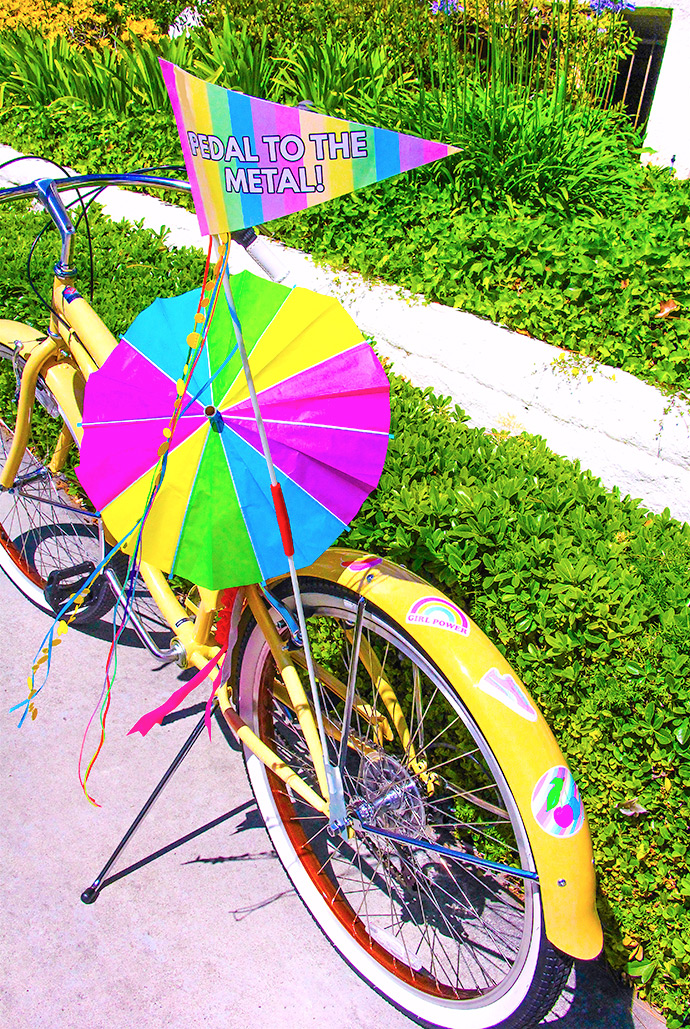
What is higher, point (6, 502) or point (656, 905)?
point (656, 905)

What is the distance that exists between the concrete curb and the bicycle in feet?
4.90

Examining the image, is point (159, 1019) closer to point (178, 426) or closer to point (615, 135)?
point (178, 426)

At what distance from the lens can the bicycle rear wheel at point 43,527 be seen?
3.42m

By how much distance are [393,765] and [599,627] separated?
2.16 feet

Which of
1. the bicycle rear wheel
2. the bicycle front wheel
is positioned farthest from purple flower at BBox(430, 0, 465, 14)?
the bicycle front wheel

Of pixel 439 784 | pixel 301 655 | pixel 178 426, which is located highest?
pixel 178 426

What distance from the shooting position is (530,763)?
6.11 ft

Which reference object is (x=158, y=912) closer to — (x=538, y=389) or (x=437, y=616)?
(x=437, y=616)

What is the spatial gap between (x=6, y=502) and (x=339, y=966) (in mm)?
2886

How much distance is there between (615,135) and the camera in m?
5.29

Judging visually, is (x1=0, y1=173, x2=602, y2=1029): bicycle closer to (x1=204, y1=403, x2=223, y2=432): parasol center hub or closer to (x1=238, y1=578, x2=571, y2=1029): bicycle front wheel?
(x1=238, y1=578, x2=571, y2=1029): bicycle front wheel

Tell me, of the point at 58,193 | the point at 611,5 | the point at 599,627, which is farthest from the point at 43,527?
the point at 611,5

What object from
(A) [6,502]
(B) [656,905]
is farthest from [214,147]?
(A) [6,502]

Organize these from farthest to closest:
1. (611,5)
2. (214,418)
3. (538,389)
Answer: (611,5)
(538,389)
(214,418)
